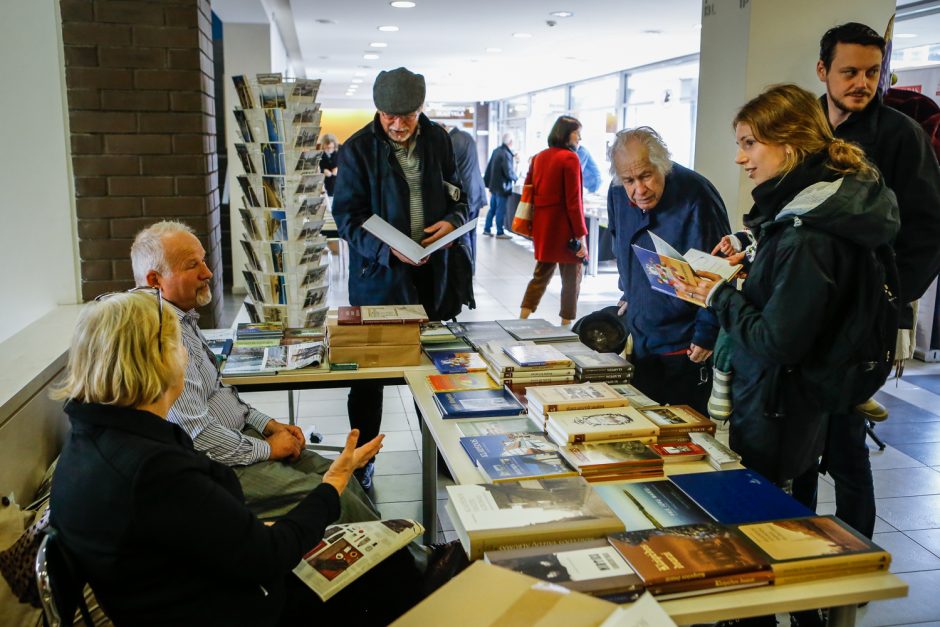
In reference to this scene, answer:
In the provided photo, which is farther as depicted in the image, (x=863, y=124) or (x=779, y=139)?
(x=863, y=124)

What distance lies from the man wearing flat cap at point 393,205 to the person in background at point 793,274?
1.51 metres

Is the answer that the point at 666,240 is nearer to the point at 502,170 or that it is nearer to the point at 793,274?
the point at 793,274

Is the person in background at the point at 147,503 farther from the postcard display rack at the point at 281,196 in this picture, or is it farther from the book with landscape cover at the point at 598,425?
the postcard display rack at the point at 281,196

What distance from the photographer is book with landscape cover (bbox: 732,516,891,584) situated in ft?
4.64

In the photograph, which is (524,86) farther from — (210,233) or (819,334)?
(819,334)

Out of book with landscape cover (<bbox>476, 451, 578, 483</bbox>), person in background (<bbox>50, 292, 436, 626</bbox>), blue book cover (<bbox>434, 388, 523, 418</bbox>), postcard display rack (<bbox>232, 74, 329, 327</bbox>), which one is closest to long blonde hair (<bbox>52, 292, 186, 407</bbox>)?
person in background (<bbox>50, 292, 436, 626</bbox>)

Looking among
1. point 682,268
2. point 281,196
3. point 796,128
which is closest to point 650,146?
point 682,268

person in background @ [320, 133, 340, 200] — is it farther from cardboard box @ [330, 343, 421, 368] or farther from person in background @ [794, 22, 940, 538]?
person in background @ [794, 22, 940, 538]

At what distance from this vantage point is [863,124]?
2.61 meters

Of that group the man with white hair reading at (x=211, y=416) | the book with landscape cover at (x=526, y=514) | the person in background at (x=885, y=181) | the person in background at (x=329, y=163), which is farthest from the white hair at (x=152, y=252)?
the person in background at (x=329, y=163)

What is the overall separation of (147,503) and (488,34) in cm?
855

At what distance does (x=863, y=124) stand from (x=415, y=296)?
1823mm

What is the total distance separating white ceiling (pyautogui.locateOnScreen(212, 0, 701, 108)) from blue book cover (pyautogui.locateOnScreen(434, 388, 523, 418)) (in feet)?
17.0

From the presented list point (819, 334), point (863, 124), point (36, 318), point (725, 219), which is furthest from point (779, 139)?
point (36, 318)
